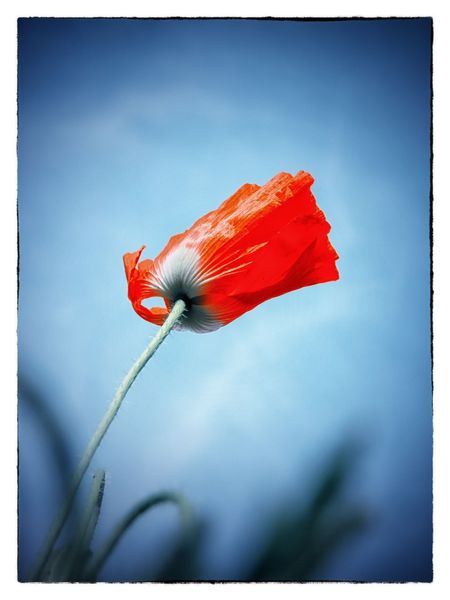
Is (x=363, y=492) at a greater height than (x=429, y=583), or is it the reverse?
(x=363, y=492)

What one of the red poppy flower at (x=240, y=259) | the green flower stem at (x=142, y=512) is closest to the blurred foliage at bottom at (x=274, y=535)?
the green flower stem at (x=142, y=512)

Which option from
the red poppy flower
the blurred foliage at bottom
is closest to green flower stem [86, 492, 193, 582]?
the blurred foliage at bottom

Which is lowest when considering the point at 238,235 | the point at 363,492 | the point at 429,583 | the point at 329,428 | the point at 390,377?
the point at 429,583

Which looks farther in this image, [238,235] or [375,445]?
[375,445]

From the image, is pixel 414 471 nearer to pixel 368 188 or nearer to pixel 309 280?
pixel 309 280

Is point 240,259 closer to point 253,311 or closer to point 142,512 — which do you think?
point 253,311

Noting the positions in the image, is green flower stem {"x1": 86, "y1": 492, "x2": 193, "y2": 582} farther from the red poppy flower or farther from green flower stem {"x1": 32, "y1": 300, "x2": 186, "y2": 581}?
the red poppy flower
